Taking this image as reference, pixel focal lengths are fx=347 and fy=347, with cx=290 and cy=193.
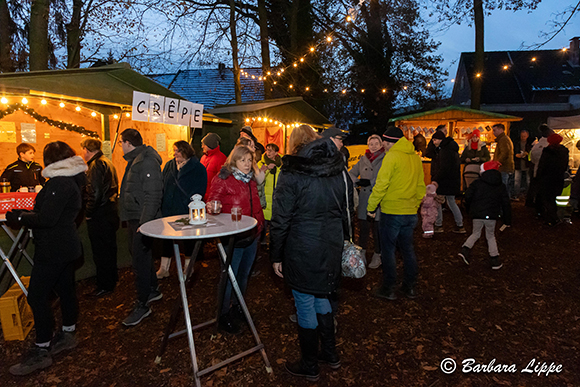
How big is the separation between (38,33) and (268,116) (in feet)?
20.5

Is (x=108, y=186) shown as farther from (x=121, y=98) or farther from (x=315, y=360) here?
(x=315, y=360)

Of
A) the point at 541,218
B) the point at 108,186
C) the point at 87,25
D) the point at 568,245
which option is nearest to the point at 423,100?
the point at 541,218

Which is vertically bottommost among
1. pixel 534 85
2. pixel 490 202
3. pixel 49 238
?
pixel 49 238

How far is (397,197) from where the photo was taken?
13.1 ft

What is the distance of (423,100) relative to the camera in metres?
20.9

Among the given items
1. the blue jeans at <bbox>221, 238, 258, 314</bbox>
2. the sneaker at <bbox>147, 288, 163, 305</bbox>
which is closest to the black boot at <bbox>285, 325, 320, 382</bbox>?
the blue jeans at <bbox>221, 238, 258, 314</bbox>

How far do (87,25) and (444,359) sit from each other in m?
17.5

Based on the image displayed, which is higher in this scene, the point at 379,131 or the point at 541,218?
Result: the point at 379,131

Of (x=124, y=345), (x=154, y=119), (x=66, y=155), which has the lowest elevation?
(x=124, y=345)

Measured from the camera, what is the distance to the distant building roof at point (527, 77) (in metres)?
A: 23.3

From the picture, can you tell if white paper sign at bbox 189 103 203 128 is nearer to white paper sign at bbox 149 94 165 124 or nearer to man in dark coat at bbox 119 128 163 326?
white paper sign at bbox 149 94 165 124

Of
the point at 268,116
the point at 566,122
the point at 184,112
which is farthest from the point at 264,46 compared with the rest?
the point at 566,122

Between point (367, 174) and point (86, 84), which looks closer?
point (367, 174)

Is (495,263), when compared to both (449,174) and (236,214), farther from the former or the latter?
(236,214)
